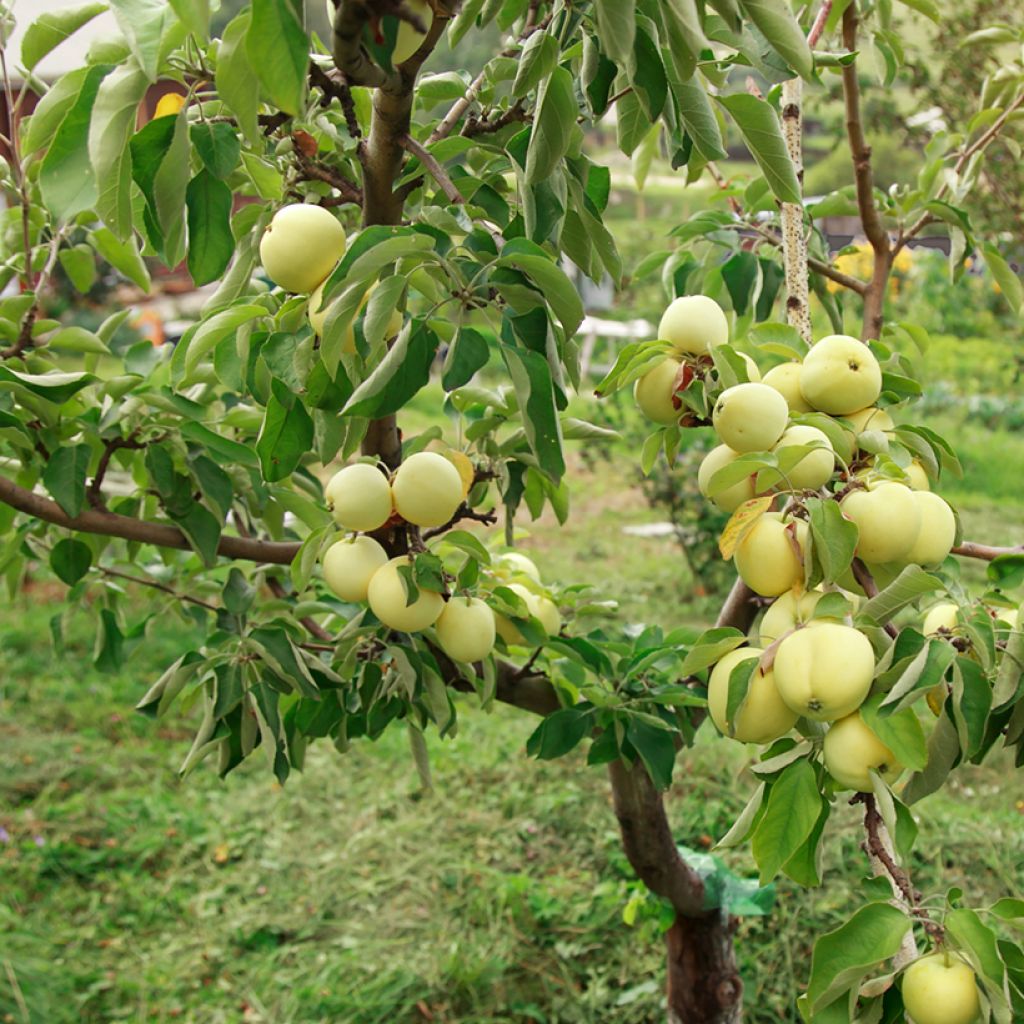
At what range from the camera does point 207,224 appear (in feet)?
2.31

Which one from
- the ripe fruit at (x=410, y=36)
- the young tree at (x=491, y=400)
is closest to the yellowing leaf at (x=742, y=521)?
the young tree at (x=491, y=400)

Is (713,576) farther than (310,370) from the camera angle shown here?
Yes

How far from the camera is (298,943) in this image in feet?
6.68

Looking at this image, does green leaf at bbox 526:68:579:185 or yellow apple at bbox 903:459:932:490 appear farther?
yellow apple at bbox 903:459:932:490

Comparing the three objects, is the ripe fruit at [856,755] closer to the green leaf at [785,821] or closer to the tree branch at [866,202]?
the green leaf at [785,821]

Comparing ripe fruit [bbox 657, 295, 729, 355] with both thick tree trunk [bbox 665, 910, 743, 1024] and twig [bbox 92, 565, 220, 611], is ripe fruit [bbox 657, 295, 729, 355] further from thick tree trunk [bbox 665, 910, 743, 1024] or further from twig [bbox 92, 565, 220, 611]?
thick tree trunk [bbox 665, 910, 743, 1024]

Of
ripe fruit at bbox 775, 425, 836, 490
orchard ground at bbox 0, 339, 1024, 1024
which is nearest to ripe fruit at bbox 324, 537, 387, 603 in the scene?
ripe fruit at bbox 775, 425, 836, 490

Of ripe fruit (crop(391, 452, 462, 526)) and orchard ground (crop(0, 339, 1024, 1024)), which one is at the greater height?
ripe fruit (crop(391, 452, 462, 526))

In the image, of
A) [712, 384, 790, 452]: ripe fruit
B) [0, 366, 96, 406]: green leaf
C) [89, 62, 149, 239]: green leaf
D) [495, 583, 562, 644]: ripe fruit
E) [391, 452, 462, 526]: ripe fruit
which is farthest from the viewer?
[495, 583, 562, 644]: ripe fruit

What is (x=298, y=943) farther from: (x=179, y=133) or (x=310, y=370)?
(x=179, y=133)

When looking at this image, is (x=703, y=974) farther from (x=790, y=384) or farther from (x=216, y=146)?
(x=216, y=146)

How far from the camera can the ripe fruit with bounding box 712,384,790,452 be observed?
695mm

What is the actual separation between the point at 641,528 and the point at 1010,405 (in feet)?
7.10

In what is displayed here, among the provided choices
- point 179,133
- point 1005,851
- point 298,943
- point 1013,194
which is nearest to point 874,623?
point 179,133
